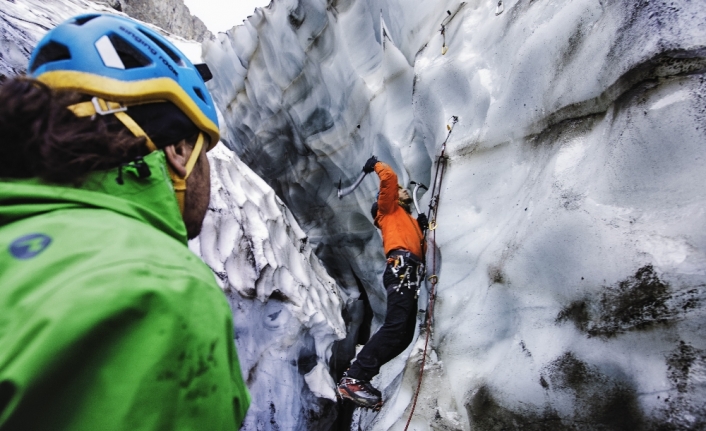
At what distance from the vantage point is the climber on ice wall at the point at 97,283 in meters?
0.37

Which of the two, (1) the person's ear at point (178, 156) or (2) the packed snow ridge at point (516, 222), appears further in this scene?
(2) the packed snow ridge at point (516, 222)

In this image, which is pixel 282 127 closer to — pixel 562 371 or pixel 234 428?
pixel 562 371

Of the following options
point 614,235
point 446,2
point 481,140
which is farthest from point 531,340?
point 446,2

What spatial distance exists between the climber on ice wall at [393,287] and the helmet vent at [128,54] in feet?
6.46

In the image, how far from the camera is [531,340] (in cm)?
151

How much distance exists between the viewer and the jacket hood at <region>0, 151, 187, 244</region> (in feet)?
1.57

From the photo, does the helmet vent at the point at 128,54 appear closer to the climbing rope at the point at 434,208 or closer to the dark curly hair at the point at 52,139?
the dark curly hair at the point at 52,139

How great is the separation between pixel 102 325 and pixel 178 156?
0.54 meters

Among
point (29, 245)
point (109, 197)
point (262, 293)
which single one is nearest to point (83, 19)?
point (109, 197)

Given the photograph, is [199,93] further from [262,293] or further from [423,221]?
[423,221]

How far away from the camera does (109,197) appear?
562 mm

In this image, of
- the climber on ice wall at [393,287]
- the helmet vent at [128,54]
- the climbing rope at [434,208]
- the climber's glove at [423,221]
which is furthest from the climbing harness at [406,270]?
the helmet vent at [128,54]

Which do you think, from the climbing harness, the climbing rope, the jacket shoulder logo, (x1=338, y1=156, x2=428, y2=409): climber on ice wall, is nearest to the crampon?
(x1=338, y1=156, x2=428, y2=409): climber on ice wall

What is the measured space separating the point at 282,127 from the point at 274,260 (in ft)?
9.42
